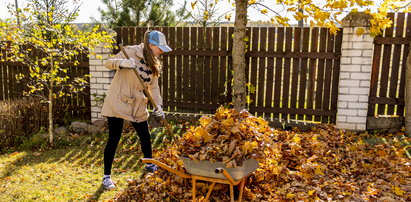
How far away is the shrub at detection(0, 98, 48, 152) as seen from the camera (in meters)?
6.35

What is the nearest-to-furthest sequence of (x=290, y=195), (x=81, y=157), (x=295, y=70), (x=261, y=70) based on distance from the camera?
(x=290, y=195) → (x=81, y=157) → (x=295, y=70) → (x=261, y=70)

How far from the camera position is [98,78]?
7.22 metres

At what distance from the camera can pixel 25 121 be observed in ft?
22.0

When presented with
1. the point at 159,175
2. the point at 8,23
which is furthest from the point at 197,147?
the point at 8,23

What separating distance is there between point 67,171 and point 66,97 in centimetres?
308

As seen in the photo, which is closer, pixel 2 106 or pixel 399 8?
pixel 399 8

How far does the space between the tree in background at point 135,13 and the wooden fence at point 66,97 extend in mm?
3320

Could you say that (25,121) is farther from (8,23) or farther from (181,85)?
(181,85)

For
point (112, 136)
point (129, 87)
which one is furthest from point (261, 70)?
point (112, 136)

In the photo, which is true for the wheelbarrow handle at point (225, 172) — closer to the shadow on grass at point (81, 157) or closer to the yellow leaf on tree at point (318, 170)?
the yellow leaf on tree at point (318, 170)

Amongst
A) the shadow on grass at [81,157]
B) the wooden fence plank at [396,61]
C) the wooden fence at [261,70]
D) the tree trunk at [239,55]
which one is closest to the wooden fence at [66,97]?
the wooden fence at [261,70]

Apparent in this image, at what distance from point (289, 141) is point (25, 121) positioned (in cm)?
473

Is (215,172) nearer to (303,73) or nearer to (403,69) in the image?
(303,73)

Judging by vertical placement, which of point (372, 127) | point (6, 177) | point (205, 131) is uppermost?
point (205, 131)
